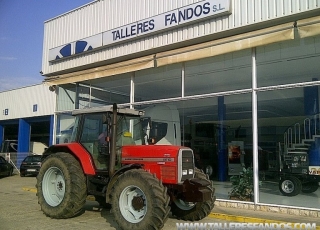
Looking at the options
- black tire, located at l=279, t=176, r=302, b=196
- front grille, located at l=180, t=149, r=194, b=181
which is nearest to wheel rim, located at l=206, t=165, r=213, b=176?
black tire, located at l=279, t=176, r=302, b=196

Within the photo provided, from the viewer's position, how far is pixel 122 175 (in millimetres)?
6156

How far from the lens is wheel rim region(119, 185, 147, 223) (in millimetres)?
5945

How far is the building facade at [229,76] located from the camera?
8.58 m

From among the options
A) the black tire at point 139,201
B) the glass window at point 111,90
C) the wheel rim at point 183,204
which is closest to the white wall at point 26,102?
the glass window at point 111,90

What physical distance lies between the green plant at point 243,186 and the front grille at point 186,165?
3.02 metres

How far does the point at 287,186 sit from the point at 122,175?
4988 mm

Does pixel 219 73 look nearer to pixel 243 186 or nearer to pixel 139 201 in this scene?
pixel 243 186

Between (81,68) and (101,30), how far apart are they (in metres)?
1.80

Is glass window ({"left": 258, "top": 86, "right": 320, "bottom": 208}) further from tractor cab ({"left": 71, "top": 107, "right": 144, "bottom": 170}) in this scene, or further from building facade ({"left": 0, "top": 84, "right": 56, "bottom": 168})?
building facade ({"left": 0, "top": 84, "right": 56, "bottom": 168})

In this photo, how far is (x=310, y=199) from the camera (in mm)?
8273

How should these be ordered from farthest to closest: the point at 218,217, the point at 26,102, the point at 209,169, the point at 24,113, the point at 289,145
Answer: the point at 24,113 → the point at 26,102 → the point at 209,169 → the point at 289,145 → the point at 218,217

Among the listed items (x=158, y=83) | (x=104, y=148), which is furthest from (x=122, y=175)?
(x=158, y=83)

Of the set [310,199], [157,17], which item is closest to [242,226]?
[310,199]

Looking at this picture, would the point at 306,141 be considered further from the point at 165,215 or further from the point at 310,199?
the point at 165,215
